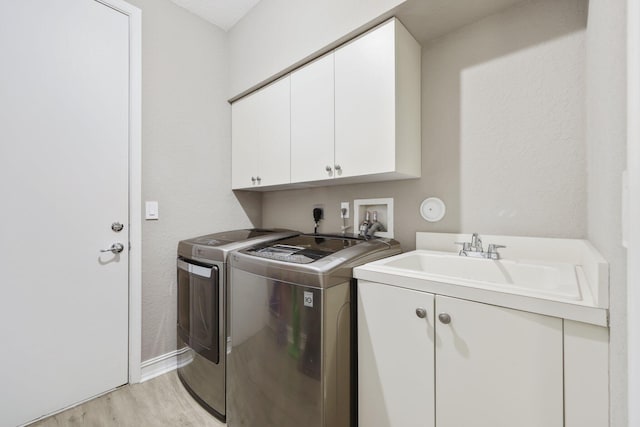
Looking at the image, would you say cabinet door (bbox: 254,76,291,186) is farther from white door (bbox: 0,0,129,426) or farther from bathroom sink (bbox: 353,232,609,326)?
bathroom sink (bbox: 353,232,609,326)

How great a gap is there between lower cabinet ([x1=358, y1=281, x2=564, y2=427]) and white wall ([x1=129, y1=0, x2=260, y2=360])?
5.03ft

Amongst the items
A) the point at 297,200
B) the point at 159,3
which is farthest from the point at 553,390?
the point at 159,3

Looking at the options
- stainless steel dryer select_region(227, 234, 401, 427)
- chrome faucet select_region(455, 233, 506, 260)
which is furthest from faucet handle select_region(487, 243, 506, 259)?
stainless steel dryer select_region(227, 234, 401, 427)

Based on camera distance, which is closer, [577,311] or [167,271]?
[577,311]

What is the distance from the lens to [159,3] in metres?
1.90

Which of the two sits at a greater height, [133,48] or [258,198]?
[133,48]

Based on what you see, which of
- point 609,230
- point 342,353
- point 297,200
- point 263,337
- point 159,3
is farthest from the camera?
point 297,200

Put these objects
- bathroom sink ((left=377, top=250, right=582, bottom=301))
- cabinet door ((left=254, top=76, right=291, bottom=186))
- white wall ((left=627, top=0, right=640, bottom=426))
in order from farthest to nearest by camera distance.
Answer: cabinet door ((left=254, top=76, right=291, bottom=186)) < bathroom sink ((left=377, top=250, right=582, bottom=301)) < white wall ((left=627, top=0, right=640, bottom=426))

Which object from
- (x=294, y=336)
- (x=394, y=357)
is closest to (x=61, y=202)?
(x=294, y=336)

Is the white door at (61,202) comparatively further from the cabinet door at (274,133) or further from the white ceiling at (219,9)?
the cabinet door at (274,133)

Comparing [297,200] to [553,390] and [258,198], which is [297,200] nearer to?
[258,198]

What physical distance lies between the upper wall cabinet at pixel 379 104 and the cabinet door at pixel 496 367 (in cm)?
73

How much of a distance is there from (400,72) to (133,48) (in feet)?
5.66

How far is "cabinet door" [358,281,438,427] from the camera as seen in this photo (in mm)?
914
